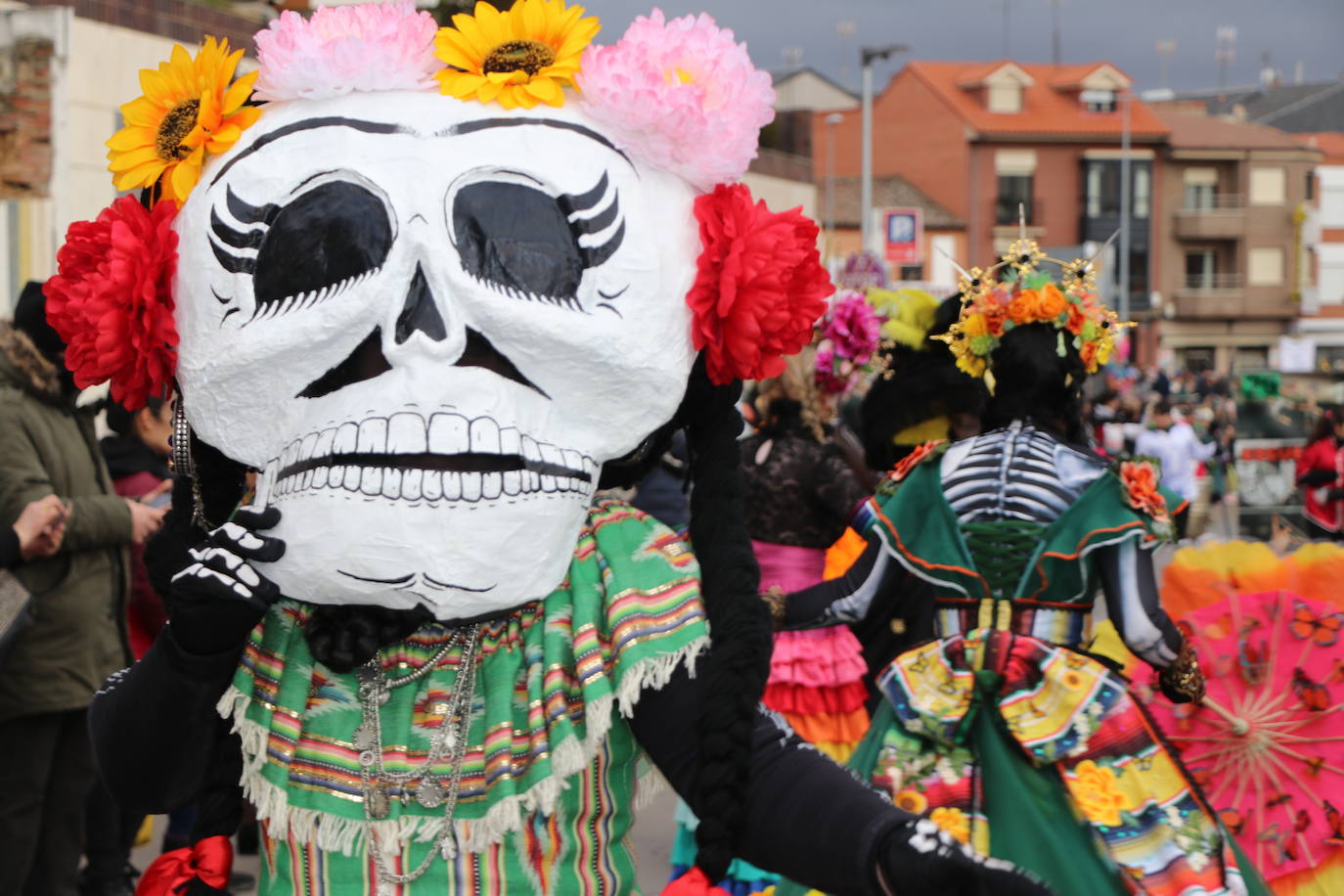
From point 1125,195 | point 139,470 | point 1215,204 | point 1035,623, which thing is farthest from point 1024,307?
point 1215,204

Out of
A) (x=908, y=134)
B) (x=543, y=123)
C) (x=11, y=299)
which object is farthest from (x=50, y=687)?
(x=908, y=134)

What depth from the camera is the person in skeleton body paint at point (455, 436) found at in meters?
1.89

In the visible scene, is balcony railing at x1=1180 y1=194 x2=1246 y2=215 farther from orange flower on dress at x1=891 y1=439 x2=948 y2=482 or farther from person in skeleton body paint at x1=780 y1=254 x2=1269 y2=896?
orange flower on dress at x1=891 y1=439 x2=948 y2=482

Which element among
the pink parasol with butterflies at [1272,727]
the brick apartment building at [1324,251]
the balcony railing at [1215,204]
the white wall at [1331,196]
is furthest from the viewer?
the white wall at [1331,196]

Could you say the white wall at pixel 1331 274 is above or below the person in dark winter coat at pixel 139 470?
above

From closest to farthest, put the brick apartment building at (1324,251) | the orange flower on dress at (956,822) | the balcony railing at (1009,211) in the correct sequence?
the orange flower on dress at (956,822)
the balcony railing at (1009,211)
the brick apartment building at (1324,251)

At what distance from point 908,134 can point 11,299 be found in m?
35.1

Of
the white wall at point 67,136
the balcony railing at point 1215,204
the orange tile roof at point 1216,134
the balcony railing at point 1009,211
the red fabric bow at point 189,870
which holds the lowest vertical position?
the red fabric bow at point 189,870

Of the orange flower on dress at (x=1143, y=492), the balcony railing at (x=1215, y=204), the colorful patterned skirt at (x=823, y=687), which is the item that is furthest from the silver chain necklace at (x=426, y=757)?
the balcony railing at (x=1215, y=204)

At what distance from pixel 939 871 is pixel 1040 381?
7.84 feet

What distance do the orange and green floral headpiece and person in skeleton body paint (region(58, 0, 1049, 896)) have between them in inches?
80.4

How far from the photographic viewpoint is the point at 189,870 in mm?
2131

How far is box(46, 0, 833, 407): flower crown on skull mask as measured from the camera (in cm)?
201

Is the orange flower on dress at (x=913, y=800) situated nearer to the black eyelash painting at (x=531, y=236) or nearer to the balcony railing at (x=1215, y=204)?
the black eyelash painting at (x=531, y=236)
